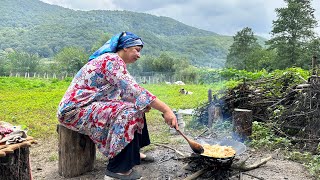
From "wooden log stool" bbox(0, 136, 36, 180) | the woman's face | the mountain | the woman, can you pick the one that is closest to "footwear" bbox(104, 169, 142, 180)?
the woman

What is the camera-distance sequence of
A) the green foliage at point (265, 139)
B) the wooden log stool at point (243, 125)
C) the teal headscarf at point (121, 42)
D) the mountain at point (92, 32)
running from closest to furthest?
the teal headscarf at point (121, 42), the green foliage at point (265, 139), the wooden log stool at point (243, 125), the mountain at point (92, 32)

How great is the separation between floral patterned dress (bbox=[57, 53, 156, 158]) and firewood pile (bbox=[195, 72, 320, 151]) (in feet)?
8.79

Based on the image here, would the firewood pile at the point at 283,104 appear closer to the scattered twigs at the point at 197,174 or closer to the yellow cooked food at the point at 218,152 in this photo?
the yellow cooked food at the point at 218,152

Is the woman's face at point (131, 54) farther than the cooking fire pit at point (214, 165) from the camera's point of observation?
Yes

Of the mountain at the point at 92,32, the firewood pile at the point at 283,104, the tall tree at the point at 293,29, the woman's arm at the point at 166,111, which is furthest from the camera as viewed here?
the mountain at the point at 92,32


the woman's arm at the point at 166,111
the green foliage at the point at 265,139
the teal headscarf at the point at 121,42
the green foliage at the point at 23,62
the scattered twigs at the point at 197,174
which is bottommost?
the scattered twigs at the point at 197,174

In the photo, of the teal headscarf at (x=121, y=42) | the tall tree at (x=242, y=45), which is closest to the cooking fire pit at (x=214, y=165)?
the teal headscarf at (x=121, y=42)

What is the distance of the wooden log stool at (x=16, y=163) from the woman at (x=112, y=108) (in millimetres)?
690

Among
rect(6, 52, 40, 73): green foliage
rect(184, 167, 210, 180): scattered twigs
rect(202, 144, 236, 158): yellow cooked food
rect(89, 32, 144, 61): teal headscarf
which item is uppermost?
rect(6, 52, 40, 73): green foliage

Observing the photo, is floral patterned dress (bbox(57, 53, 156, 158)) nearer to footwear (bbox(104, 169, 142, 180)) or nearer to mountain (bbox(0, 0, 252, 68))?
footwear (bbox(104, 169, 142, 180))

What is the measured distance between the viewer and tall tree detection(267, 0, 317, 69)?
2519 cm

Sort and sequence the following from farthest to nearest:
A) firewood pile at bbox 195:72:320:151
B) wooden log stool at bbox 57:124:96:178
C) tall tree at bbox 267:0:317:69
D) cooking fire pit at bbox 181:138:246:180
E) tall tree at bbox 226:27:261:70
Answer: tall tree at bbox 226:27:261:70
tall tree at bbox 267:0:317:69
firewood pile at bbox 195:72:320:151
wooden log stool at bbox 57:124:96:178
cooking fire pit at bbox 181:138:246:180

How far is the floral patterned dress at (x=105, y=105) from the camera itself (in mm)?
2854

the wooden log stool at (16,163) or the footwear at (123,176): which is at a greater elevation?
the wooden log stool at (16,163)
